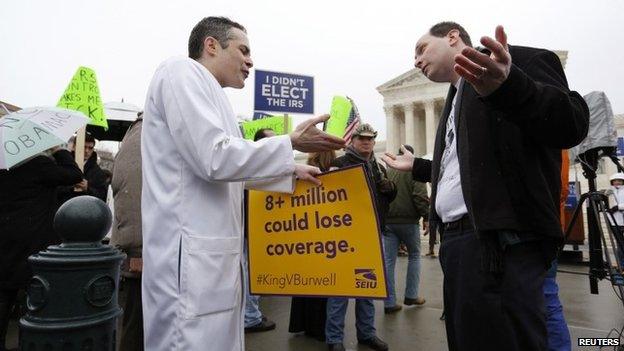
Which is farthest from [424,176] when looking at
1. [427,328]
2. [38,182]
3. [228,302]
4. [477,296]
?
[38,182]

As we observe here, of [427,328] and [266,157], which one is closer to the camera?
[266,157]

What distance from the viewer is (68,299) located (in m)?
1.57

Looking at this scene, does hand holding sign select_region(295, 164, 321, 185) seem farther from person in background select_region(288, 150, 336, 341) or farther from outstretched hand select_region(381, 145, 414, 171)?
person in background select_region(288, 150, 336, 341)

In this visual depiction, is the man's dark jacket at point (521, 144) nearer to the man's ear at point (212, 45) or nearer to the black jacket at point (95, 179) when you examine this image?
the man's ear at point (212, 45)

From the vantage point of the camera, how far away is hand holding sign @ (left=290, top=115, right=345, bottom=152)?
179 centimetres

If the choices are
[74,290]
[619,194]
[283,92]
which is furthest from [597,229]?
[619,194]

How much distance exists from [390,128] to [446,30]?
48.7 meters

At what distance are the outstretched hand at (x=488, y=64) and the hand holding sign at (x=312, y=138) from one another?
0.69 m

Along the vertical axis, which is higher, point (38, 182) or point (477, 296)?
point (38, 182)

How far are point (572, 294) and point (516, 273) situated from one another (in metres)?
5.50

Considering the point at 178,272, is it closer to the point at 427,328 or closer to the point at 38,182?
the point at 38,182

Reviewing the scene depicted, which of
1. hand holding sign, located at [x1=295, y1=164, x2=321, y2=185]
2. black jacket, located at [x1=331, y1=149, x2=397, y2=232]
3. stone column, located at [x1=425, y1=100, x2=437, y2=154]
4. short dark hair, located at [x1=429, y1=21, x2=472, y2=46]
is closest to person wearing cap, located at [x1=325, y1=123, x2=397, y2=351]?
black jacket, located at [x1=331, y1=149, x2=397, y2=232]

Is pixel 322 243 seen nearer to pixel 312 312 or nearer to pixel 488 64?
pixel 488 64

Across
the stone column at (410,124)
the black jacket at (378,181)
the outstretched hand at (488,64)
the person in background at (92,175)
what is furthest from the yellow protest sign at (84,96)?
the stone column at (410,124)
